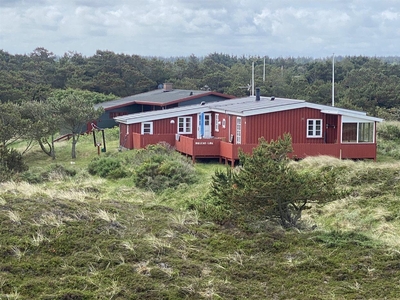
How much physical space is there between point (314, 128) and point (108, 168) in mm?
10192

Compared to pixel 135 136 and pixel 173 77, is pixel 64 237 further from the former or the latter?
pixel 173 77

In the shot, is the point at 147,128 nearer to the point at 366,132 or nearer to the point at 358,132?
the point at 358,132

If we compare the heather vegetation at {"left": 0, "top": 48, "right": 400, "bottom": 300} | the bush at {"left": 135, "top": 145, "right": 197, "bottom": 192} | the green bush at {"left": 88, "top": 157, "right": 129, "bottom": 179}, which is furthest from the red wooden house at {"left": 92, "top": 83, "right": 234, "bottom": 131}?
the heather vegetation at {"left": 0, "top": 48, "right": 400, "bottom": 300}

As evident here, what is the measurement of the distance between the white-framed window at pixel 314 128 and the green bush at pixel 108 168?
9204 millimetres

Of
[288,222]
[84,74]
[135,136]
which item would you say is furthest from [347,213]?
[84,74]

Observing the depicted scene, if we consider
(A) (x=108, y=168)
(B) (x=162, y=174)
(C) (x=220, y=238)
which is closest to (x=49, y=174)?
(A) (x=108, y=168)

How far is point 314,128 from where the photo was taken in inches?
1160

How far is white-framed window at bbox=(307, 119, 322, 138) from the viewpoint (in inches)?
1156

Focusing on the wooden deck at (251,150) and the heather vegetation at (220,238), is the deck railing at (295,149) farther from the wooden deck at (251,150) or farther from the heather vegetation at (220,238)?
the heather vegetation at (220,238)

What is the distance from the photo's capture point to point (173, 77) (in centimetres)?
8019

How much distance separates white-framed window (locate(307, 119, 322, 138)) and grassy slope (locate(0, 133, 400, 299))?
50.5ft

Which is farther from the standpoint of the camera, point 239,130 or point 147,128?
point 147,128

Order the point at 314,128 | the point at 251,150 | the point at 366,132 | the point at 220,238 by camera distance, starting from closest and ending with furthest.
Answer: the point at 220,238
the point at 251,150
the point at 366,132
the point at 314,128

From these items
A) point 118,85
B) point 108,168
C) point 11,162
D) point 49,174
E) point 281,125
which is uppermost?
point 118,85
